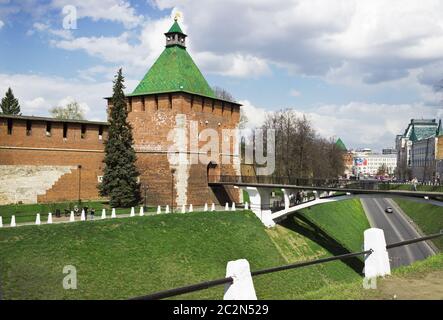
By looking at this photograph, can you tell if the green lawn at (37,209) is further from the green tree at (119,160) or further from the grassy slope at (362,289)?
the grassy slope at (362,289)

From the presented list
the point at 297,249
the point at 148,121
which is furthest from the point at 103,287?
the point at 148,121

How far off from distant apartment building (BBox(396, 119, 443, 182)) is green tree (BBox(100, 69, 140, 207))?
54.9 metres

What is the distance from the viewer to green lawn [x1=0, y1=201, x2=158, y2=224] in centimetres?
2045

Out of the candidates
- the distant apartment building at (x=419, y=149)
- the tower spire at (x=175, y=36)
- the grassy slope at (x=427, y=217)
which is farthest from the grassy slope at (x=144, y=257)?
the distant apartment building at (x=419, y=149)

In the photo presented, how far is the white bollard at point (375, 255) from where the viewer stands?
681 cm

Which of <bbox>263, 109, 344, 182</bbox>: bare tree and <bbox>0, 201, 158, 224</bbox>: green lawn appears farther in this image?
<bbox>263, 109, 344, 182</bbox>: bare tree

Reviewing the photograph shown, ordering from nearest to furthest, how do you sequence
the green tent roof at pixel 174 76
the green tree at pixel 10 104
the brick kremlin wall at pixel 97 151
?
the brick kremlin wall at pixel 97 151 → the green tent roof at pixel 174 76 → the green tree at pixel 10 104

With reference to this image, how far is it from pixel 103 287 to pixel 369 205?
163ft

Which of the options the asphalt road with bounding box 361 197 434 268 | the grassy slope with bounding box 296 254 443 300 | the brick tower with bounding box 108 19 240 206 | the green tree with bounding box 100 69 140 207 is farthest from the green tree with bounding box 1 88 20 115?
the grassy slope with bounding box 296 254 443 300

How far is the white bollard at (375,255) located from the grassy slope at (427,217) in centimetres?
2876

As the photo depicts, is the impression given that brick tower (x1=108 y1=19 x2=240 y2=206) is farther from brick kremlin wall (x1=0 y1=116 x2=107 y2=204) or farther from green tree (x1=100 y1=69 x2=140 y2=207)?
brick kremlin wall (x1=0 y1=116 x2=107 y2=204)

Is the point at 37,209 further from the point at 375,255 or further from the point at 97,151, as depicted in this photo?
the point at 375,255

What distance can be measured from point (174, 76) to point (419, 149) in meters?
79.8
